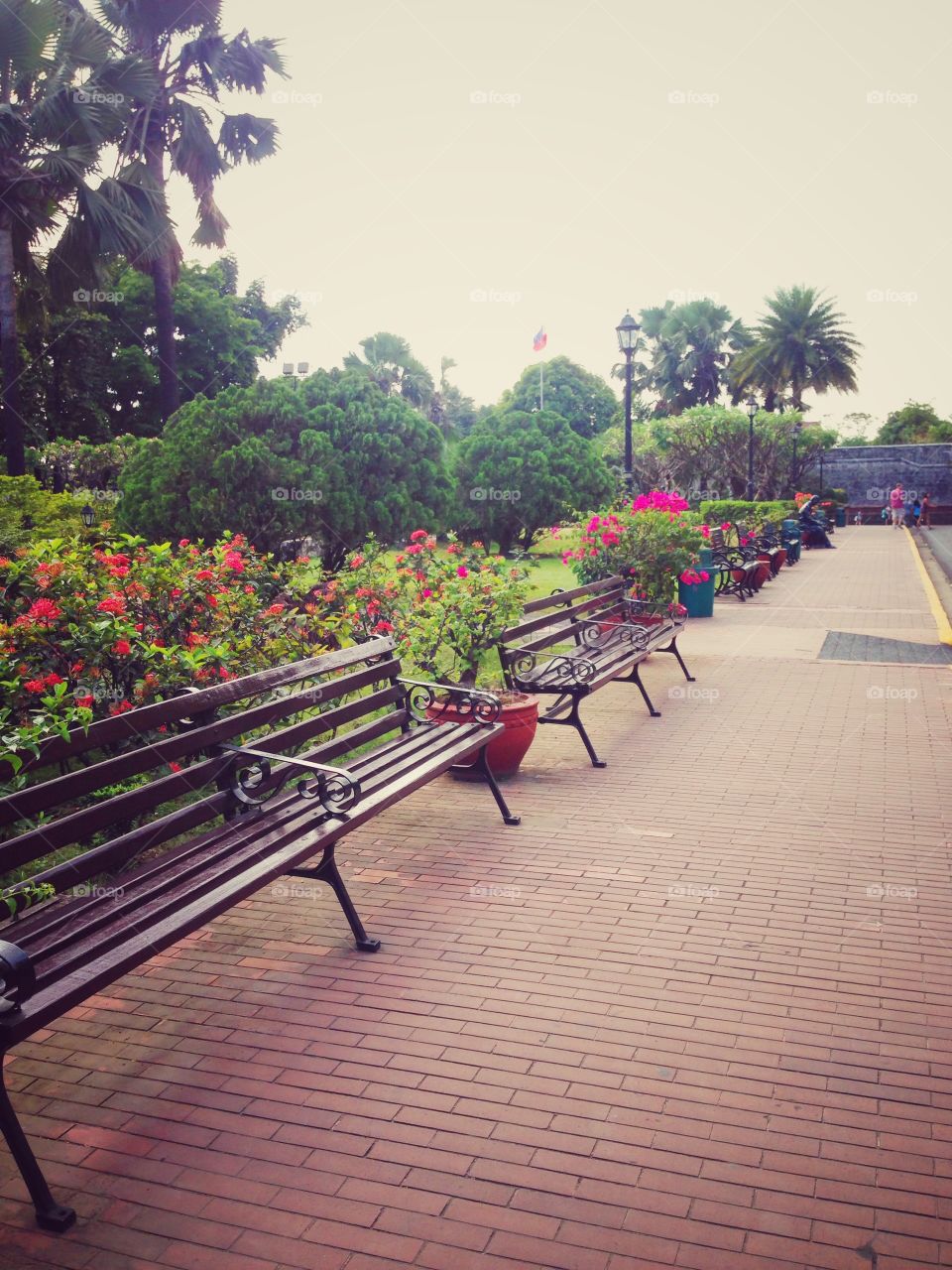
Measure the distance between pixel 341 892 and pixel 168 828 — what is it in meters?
0.74

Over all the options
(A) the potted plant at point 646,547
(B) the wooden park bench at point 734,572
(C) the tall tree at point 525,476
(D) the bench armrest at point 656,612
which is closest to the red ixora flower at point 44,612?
(D) the bench armrest at point 656,612

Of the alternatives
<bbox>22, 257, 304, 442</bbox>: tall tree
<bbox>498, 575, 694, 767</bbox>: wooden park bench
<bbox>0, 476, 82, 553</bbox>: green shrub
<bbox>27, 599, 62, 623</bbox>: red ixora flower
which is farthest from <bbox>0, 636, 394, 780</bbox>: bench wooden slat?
<bbox>22, 257, 304, 442</bbox>: tall tree

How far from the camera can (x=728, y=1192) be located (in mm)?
2582

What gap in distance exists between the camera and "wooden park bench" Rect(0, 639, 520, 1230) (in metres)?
2.73

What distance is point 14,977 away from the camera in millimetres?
2539

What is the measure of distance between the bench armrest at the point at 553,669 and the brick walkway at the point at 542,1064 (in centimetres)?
126

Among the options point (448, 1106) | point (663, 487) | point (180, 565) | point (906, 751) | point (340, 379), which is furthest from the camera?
point (663, 487)

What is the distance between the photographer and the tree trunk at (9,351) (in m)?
15.4

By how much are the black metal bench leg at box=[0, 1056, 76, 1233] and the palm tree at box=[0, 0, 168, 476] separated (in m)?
14.9

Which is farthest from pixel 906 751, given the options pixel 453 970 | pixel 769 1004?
pixel 453 970

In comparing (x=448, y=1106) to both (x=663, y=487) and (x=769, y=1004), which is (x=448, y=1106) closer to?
(x=769, y=1004)

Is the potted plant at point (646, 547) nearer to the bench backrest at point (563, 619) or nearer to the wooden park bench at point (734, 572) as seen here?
the bench backrest at point (563, 619)

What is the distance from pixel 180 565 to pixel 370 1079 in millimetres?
3891

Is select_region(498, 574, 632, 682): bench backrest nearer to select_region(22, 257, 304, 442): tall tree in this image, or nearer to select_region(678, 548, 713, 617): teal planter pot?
select_region(678, 548, 713, 617): teal planter pot
